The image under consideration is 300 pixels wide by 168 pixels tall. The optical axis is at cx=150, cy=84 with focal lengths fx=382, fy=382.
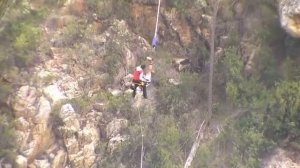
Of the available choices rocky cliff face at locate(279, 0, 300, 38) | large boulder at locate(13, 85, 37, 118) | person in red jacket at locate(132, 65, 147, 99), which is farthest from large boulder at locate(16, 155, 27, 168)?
rocky cliff face at locate(279, 0, 300, 38)

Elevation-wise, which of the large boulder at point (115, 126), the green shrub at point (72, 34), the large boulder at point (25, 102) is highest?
the green shrub at point (72, 34)

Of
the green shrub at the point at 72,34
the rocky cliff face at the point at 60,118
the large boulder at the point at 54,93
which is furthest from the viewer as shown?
the green shrub at the point at 72,34

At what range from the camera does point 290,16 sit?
1063 centimetres

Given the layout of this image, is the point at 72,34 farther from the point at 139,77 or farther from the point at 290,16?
the point at 290,16

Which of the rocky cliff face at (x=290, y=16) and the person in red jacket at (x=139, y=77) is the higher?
the rocky cliff face at (x=290, y=16)

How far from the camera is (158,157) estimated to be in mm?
11516

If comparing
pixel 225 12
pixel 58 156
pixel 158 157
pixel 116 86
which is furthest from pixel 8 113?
pixel 225 12

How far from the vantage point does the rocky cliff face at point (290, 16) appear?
1047cm

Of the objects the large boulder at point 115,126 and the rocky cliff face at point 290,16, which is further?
the large boulder at point 115,126

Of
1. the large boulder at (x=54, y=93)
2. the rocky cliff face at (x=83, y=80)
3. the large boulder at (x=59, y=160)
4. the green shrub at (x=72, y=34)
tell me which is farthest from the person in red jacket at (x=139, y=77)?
the large boulder at (x=59, y=160)

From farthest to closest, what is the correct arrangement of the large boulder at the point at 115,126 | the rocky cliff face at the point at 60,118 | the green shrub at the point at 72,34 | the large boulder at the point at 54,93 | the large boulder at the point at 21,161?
the green shrub at the point at 72,34
the large boulder at the point at 115,126
the large boulder at the point at 54,93
the rocky cliff face at the point at 60,118
the large boulder at the point at 21,161

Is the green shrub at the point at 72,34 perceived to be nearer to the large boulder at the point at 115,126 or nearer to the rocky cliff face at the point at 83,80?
the rocky cliff face at the point at 83,80

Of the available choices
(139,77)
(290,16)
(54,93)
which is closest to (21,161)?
(54,93)

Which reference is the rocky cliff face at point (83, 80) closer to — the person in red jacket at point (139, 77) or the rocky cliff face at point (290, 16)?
the rocky cliff face at point (290, 16)
